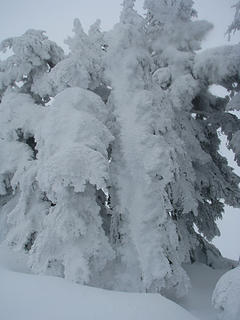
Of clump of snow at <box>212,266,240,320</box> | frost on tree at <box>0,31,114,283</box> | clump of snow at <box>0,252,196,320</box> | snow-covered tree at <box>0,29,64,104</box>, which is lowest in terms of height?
clump of snow at <box>0,252,196,320</box>

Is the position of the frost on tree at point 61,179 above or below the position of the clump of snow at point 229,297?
above

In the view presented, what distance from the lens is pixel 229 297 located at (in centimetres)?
570

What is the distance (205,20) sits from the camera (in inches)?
444

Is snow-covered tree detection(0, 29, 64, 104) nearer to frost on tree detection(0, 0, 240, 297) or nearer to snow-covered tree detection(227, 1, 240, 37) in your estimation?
frost on tree detection(0, 0, 240, 297)

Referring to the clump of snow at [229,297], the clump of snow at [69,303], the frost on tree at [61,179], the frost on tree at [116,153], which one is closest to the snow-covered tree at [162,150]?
the frost on tree at [116,153]

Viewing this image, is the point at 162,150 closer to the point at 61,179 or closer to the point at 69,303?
the point at 61,179

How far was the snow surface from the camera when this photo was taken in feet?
13.6

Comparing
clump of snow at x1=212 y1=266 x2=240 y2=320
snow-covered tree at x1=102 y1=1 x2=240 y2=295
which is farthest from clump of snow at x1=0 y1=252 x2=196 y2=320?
snow-covered tree at x1=102 y1=1 x2=240 y2=295

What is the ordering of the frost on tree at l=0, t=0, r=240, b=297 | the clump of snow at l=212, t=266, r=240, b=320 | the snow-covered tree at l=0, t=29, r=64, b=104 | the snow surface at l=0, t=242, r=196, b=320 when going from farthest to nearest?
the snow-covered tree at l=0, t=29, r=64, b=104 → the frost on tree at l=0, t=0, r=240, b=297 → the clump of snow at l=212, t=266, r=240, b=320 → the snow surface at l=0, t=242, r=196, b=320

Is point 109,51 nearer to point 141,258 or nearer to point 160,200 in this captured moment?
point 160,200

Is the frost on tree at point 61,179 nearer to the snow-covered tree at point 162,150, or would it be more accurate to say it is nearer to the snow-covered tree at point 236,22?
the snow-covered tree at point 162,150

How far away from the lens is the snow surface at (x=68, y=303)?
4137mm

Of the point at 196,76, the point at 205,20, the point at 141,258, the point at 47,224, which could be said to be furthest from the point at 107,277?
the point at 205,20

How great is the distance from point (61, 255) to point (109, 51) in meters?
5.31
